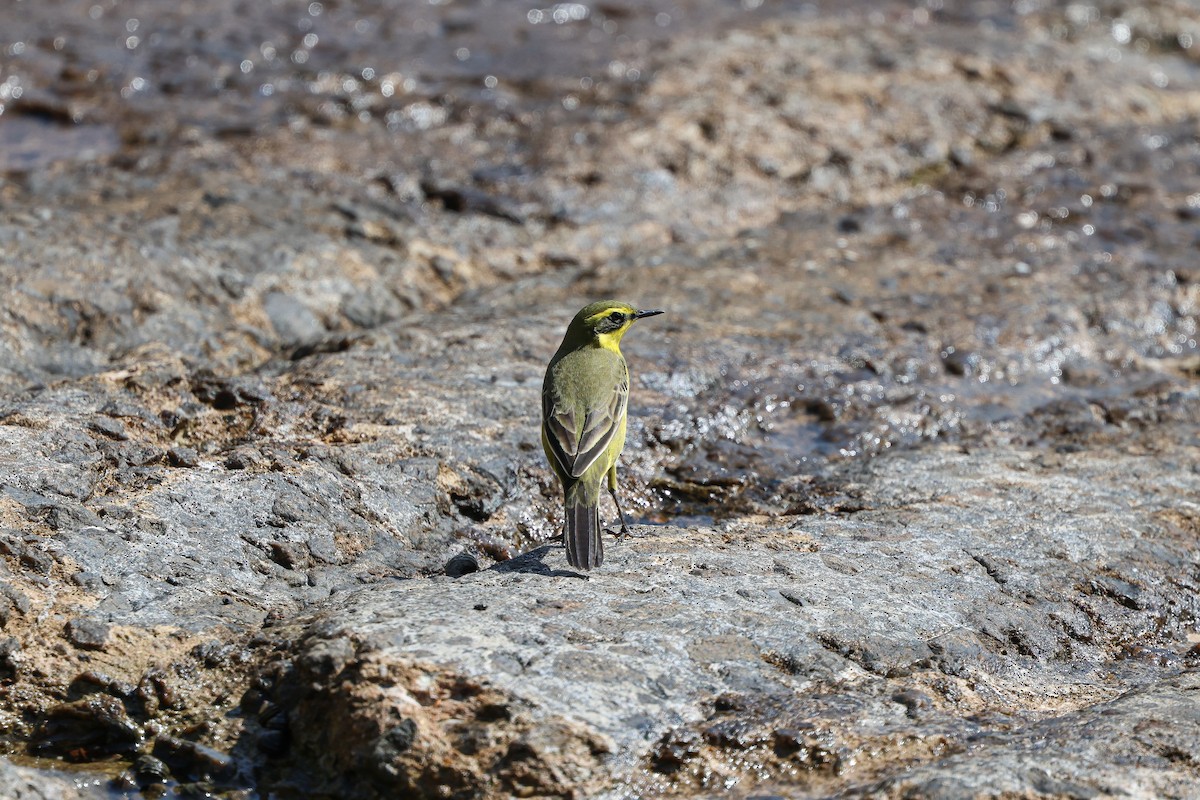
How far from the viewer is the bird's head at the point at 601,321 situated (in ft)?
21.7

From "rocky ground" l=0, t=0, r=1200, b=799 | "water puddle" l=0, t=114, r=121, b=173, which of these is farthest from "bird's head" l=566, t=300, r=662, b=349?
"water puddle" l=0, t=114, r=121, b=173

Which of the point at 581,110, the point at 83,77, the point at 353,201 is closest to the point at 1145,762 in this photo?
the point at 353,201

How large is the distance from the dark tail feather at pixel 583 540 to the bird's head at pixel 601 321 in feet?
5.13

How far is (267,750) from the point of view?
4.29 metres

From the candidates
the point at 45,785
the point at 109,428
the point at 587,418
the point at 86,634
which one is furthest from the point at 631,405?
the point at 45,785

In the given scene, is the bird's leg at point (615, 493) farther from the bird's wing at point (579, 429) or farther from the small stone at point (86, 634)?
the small stone at point (86, 634)

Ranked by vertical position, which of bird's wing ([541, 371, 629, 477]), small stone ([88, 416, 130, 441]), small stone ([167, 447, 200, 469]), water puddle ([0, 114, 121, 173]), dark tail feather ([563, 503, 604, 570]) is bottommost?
dark tail feather ([563, 503, 604, 570])

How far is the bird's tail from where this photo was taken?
5.05 meters

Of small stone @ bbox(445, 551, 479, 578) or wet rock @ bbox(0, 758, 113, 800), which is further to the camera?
small stone @ bbox(445, 551, 479, 578)

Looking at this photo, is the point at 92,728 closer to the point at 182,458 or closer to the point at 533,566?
the point at 182,458

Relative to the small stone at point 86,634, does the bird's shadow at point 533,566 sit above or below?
below

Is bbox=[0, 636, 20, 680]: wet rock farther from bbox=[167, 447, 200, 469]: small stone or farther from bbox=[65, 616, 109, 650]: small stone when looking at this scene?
bbox=[167, 447, 200, 469]: small stone

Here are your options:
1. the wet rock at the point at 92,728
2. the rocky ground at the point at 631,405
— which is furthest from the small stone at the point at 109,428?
the wet rock at the point at 92,728

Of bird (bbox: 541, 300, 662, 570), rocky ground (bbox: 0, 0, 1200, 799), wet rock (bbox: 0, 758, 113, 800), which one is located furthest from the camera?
bird (bbox: 541, 300, 662, 570)
